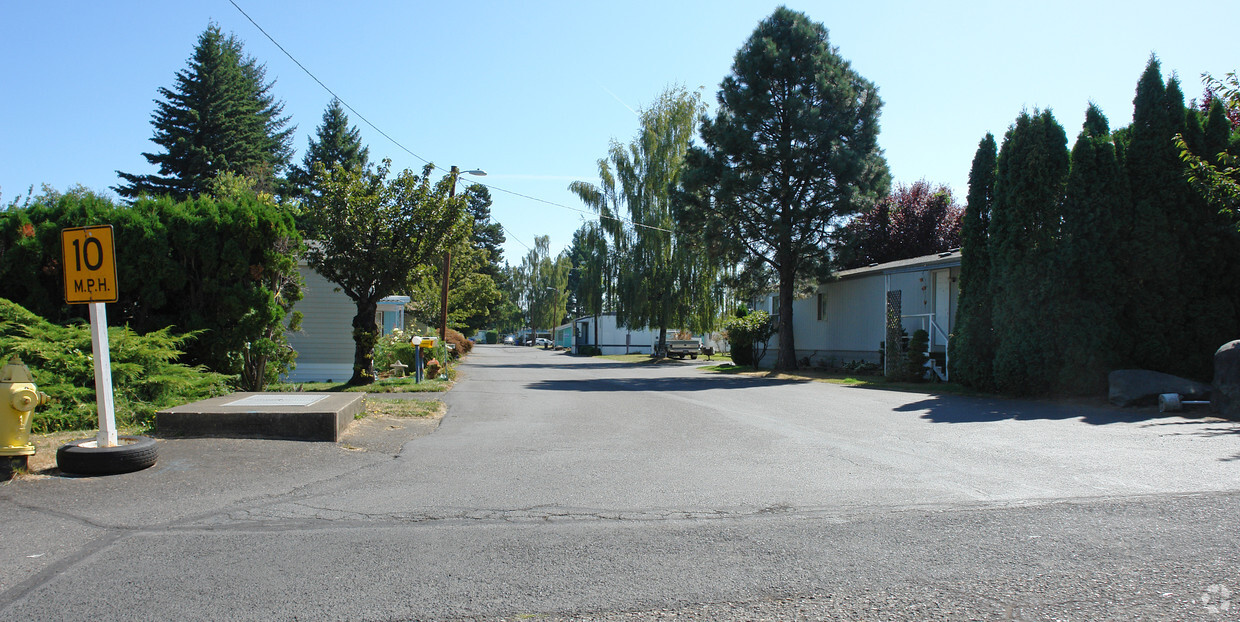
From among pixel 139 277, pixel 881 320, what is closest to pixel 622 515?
pixel 139 277

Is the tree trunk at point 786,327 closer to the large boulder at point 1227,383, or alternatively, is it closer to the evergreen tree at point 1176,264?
the evergreen tree at point 1176,264

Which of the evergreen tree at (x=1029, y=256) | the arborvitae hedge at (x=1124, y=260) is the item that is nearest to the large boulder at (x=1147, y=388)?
the arborvitae hedge at (x=1124, y=260)

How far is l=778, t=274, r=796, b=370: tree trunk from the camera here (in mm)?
27266

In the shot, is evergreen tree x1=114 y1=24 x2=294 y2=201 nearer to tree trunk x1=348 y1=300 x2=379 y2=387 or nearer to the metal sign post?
tree trunk x1=348 y1=300 x2=379 y2=387

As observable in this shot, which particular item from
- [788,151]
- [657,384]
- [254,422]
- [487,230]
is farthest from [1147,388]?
[487,230]

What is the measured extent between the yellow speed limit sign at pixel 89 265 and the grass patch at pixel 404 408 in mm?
4370

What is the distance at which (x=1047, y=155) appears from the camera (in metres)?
15.3

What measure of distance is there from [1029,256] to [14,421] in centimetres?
1622

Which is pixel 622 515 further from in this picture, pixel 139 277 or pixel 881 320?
pixel 881 320

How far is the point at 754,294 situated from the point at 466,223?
13.9 meters

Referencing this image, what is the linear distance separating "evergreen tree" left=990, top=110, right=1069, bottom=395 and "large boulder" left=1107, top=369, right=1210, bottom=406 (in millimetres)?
1792

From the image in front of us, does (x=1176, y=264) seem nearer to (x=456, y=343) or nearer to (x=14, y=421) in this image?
(x=14, y=421)

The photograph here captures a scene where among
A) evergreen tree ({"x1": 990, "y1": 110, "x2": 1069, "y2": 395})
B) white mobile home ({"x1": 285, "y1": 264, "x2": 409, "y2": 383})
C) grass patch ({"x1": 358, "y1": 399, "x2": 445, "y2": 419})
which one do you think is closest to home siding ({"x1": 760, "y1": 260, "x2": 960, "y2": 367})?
evergreen tree ({"x1": 990, "y1": 110, "x2": 1069, "y2": 395})

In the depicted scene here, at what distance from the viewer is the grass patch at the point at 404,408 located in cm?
1141
